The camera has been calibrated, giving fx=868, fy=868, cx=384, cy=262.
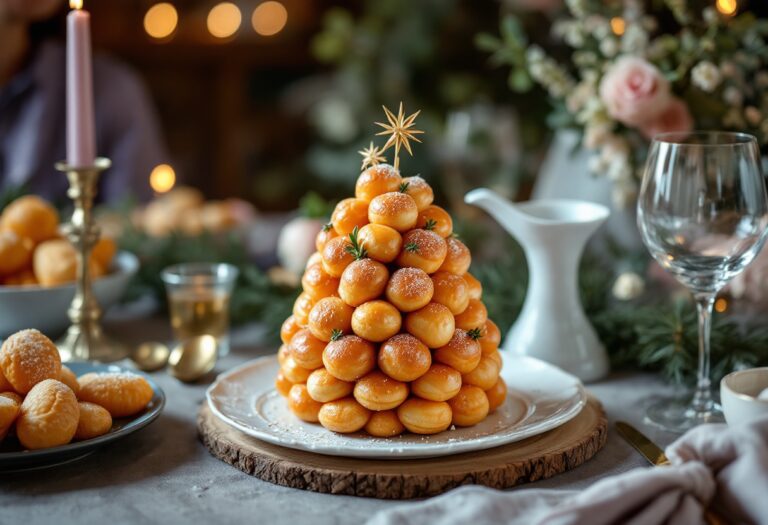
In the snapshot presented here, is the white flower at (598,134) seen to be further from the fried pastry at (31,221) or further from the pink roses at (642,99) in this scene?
the fried pastry at (31,221)

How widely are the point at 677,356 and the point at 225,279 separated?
27.8 inches

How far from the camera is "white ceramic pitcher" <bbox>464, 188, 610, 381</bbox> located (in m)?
1.20

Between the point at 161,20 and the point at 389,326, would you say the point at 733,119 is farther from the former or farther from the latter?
the point at 161,20

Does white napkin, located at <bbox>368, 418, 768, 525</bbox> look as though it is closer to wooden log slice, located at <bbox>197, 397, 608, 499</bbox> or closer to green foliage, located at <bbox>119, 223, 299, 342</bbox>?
wooden log slice, located at <bbox>197, 397, 608, 499</bbox>

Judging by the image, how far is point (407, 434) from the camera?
37.5 inches

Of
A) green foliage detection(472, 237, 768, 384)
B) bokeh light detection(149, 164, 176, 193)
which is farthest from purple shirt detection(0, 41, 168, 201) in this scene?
green foliage detection(472, 237, 768, 384)

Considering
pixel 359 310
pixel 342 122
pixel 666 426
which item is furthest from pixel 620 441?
pixel 342 122

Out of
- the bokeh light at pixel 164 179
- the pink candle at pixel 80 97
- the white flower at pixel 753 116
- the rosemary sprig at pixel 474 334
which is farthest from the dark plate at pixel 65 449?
the bokeh light at pixel 164 179

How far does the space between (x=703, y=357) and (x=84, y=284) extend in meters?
0.89

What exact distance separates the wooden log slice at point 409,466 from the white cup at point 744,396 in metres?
0.15

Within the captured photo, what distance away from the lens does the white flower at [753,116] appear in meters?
1.40

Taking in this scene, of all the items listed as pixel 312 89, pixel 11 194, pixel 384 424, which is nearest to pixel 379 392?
pixel 384 424

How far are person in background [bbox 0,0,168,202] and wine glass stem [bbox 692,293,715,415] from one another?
5.85 ft

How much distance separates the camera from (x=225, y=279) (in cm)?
142
